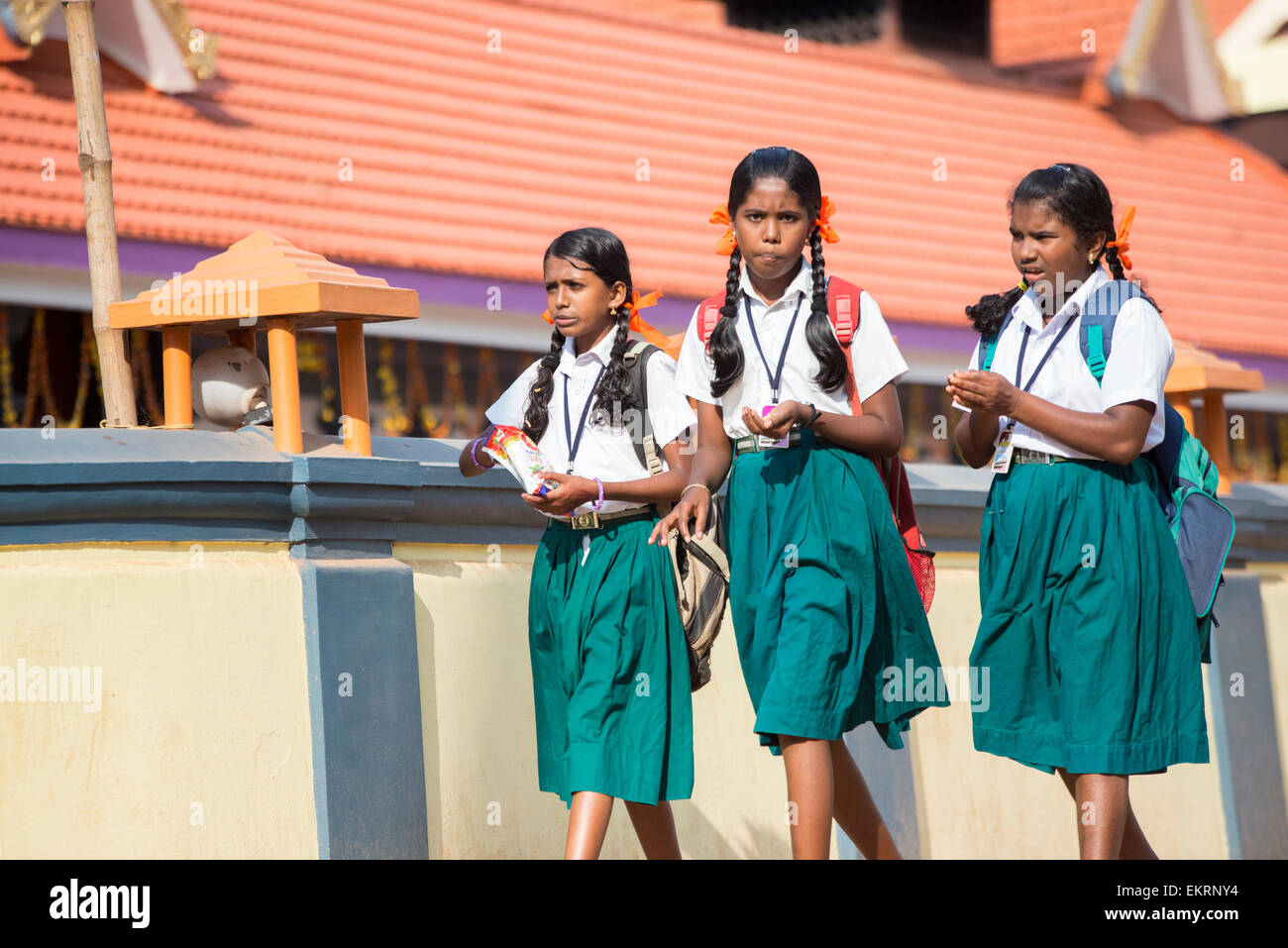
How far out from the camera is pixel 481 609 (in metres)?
4.73

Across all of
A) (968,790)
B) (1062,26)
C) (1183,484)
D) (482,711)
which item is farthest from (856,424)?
(1062,26)

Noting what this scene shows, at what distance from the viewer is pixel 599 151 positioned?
32.6 feet

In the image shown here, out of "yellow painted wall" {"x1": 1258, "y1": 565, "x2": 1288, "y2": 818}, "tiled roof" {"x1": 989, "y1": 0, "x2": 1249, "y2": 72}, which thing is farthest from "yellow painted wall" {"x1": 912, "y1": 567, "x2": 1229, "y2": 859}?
"tiled roof" {"x1": 989, "y1": 0, "x2": 1249, "y2": 72}

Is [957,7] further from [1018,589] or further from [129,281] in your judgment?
[1018,589]

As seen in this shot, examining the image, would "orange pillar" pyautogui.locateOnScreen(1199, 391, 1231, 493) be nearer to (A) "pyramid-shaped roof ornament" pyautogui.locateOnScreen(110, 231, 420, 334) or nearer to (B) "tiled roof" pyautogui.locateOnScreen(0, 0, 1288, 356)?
(B) "tiled roof" pyautogui.locateOnScreen(0, 0, 1288, 356)

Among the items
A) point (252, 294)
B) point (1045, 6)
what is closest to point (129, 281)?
point (252, 294)

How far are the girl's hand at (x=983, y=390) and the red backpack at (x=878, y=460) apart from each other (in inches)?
14.9

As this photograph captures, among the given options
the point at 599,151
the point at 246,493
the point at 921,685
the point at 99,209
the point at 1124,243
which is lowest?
the point at 921,685

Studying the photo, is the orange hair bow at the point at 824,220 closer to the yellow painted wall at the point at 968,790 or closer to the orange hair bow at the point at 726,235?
the orange hair bow at the point at 726,235

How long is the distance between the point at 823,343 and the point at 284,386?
1.52 metres

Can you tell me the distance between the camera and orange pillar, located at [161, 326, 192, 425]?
462cm

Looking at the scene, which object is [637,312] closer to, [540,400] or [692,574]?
[540,400]

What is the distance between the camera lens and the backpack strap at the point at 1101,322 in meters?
3.82

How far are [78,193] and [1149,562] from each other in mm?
5325
